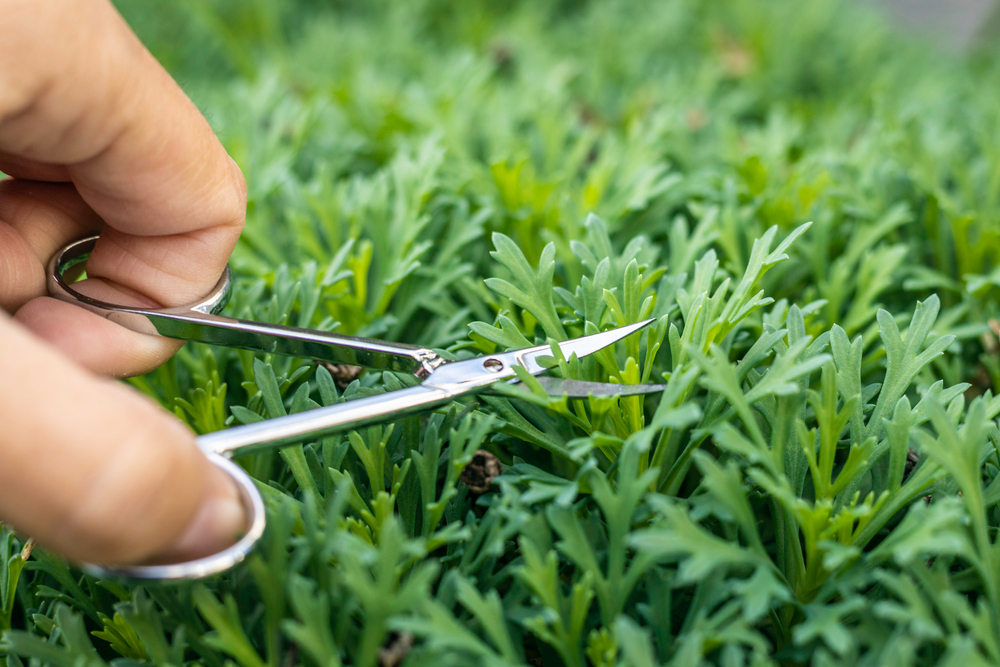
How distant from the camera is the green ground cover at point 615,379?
542mm

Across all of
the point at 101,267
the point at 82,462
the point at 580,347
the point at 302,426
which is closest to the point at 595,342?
the point at 580,347

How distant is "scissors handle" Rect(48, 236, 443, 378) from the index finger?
0.06 feet

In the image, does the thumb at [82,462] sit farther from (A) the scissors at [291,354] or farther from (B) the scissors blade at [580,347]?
(B) the scissors blade at [580,347]

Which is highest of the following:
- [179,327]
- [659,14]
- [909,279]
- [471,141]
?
[179,327]

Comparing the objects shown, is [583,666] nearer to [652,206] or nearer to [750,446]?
[750,446]

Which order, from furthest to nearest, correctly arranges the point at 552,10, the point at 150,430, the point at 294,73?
the point at 552,10, the point at 294,73, the point at 150,430

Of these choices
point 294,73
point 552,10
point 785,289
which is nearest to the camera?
point 785,289

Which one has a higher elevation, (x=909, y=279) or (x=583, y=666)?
(x=583, y=666)

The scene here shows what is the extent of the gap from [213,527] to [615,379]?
373mm

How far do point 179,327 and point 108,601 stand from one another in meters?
0.27

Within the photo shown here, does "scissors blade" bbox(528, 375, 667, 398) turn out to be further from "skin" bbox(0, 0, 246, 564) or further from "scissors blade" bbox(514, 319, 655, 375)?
"skin" bbox(0, 0, 246, 564)

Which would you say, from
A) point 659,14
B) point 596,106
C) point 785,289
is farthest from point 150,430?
point 659,14

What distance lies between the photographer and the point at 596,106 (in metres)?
1.60

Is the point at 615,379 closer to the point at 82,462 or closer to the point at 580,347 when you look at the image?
the point at 580,347
